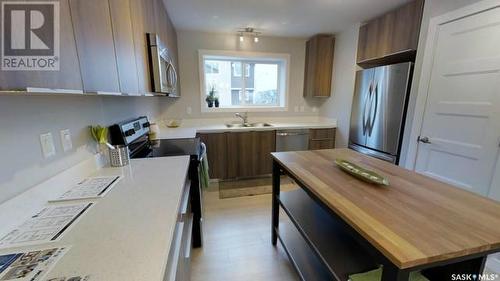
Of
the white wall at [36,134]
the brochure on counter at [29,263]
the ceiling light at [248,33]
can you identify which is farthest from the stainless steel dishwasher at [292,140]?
the brochure on counter at [29,263]

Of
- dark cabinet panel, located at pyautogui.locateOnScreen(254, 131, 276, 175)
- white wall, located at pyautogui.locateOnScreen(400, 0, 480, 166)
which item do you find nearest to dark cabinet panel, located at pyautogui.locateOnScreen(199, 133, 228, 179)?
dark cabinet panel, located at pyautogui.locateOnScreen(254, 131, 276, 175)

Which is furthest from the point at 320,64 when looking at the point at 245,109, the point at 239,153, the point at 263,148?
the point at 239,153

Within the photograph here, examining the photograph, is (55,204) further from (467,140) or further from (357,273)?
(467,140)

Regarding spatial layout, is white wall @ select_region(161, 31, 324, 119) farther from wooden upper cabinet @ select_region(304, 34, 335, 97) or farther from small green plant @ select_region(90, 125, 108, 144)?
small green plant @ select_region(90, 125, 108, 144)

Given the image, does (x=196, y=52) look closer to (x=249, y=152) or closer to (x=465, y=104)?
(x=249, y=152)

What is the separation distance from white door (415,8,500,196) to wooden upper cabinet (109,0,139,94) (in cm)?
260

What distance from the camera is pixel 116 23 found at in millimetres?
1071

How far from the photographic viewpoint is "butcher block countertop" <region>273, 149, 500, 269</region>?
25.0 inches

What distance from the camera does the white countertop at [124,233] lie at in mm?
538

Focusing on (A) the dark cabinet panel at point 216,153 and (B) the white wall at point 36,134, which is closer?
(B) the white wall at point 36,134

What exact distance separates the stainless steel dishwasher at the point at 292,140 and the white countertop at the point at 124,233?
2.34m

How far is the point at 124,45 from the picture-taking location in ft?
3.78

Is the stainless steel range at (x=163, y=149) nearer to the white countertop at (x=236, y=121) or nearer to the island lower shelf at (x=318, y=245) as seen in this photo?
the island lower shelf at (x=318, y=245)

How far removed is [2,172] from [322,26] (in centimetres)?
346
